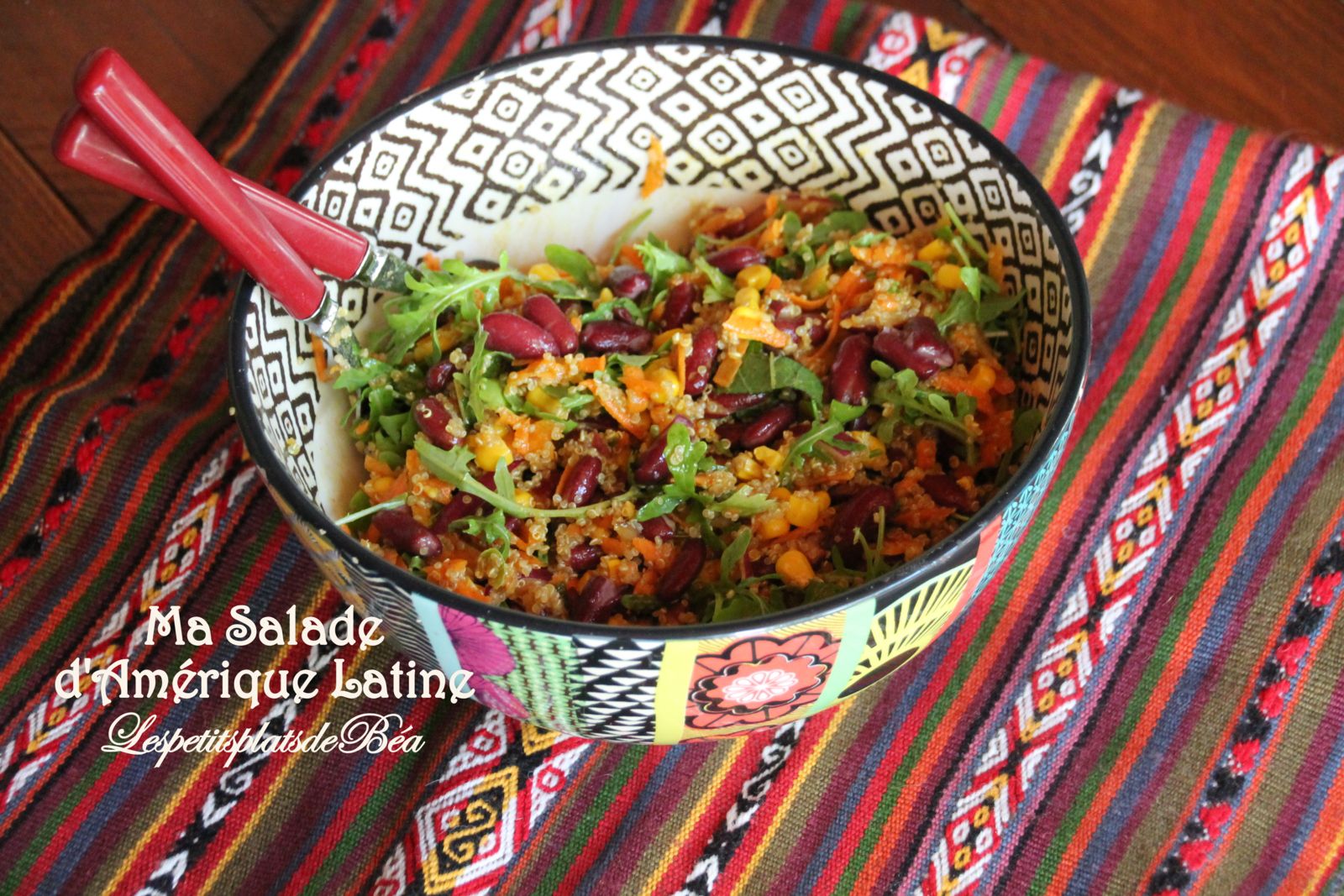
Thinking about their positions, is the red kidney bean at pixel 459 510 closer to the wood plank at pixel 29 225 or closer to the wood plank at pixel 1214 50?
the wood plank at pixel 29 225

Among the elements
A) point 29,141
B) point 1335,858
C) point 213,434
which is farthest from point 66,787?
point 1335,858

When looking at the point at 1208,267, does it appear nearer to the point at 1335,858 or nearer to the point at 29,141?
the point at 1335,858

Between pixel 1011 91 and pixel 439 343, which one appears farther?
pixel 1011 91

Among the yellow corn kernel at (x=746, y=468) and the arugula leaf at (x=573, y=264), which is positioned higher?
the arugula leaf at (x=573, y=264)

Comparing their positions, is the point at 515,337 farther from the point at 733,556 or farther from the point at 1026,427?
the point at 1026,427

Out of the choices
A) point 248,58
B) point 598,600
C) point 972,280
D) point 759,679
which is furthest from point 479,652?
point 248,58

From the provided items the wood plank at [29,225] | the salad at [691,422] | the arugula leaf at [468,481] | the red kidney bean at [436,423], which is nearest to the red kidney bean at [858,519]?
the salad at [691,422]
